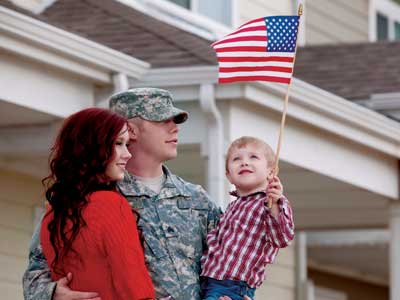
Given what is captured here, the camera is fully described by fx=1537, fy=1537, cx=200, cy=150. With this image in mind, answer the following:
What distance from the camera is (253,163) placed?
19.0 feet

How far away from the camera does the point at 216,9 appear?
1412 centimetres

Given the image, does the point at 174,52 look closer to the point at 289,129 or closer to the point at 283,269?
the point at 289,129

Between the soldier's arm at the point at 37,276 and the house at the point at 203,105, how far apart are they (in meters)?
3.68

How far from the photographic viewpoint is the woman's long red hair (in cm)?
521

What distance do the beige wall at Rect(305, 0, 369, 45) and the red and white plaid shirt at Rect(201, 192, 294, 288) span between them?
465 inches

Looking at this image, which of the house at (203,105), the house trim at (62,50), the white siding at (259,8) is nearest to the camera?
the house trim at (62,50)

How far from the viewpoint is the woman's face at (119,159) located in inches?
207

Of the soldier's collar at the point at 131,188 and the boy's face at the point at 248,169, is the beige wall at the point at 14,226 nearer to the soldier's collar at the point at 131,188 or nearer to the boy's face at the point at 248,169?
the boy's face at the point at 248,169

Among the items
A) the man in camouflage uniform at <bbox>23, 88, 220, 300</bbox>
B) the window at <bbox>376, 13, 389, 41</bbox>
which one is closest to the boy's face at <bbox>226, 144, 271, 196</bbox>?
the man in camouflage uniform at <bbox>23, 88, 220, 300</bbox>

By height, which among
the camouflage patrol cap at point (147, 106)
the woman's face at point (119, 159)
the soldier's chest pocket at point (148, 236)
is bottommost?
the soldier's chest pocket at point (148, 236)

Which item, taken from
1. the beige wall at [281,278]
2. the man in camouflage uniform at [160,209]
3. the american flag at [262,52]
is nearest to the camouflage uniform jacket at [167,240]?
the man in camouflage uniform at [160,209]

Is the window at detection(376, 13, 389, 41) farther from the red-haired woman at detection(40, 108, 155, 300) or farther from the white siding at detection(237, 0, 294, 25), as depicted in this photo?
the red-haired woman at detection(40, 108, 155, 300)

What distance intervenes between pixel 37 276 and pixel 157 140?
66cm

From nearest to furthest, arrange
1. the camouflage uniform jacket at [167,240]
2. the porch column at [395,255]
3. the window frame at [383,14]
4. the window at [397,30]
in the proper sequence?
the camouflage uniform jacket at [167,240], the porch column at [395,255], the window frame at [383,14], the window at [397,30]
